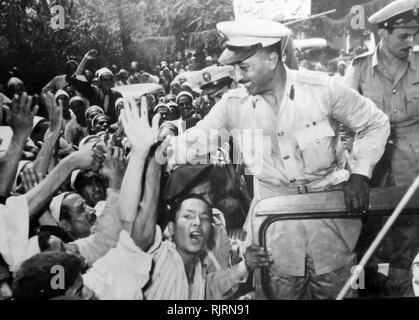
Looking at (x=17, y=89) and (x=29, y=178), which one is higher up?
(x=17, y=89)

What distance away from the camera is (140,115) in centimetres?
365

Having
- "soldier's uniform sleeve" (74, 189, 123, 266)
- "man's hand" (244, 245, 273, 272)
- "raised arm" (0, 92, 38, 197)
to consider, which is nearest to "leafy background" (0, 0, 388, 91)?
"raised arm" (0, 92, 38, 197)

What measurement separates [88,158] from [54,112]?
368mm

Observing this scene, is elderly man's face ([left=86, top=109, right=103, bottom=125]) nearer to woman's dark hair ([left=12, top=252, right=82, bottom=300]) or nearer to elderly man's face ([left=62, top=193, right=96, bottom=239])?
elderly man's face ([left=62, top=193, right=96, bottom=239])

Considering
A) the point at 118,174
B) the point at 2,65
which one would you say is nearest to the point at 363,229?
the point at 118,174

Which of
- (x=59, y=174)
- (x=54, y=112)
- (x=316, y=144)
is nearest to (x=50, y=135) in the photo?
(x=54, y=112)

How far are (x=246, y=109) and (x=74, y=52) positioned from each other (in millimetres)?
1152

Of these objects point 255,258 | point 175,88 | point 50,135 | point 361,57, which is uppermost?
point 361,57

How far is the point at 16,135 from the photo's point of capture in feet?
11.9

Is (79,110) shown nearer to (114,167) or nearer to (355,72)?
(114,167)

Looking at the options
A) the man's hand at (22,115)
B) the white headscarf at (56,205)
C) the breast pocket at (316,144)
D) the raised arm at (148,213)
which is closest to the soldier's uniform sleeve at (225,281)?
the raised arm at (148,213)

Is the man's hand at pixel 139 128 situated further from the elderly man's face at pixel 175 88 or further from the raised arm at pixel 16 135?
the raised arm at pixel 16 135

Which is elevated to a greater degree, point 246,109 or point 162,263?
point 246,109
